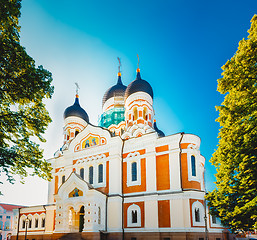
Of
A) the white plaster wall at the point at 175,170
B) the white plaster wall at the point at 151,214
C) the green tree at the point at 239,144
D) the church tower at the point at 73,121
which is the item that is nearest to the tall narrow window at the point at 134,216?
the white plaster wall at the point at 151,214

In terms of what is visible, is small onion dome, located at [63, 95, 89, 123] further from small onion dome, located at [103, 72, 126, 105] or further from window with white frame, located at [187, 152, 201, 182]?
window with white frame, located at [187, 152, 201, 182]

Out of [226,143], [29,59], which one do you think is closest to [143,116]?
[226,143]

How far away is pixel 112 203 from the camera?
797 inches

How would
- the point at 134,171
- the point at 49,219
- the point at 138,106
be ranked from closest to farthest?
the point at 134,171 → the point at 49,219 → the point at 138,106

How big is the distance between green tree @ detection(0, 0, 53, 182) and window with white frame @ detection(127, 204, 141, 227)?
10.9 metres

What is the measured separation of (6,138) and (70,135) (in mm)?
19774

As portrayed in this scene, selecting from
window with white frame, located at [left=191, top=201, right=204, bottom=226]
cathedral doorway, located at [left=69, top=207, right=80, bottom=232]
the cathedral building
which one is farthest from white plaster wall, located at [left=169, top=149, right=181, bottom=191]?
cathedral doorway, located at [left=69, top=207, right=80, bottom=232]

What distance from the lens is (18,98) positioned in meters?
9.93

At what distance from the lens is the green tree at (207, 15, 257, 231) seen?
10.7 meters

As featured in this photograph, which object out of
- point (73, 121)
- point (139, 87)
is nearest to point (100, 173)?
point (73, 121)

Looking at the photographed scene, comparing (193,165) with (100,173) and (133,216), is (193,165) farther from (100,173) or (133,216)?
(100,173)

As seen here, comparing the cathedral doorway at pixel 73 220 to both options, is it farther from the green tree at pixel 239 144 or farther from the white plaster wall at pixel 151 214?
the green tree at pixel 239 144

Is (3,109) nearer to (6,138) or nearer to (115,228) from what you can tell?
(6,138)

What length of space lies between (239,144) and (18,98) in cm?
962
